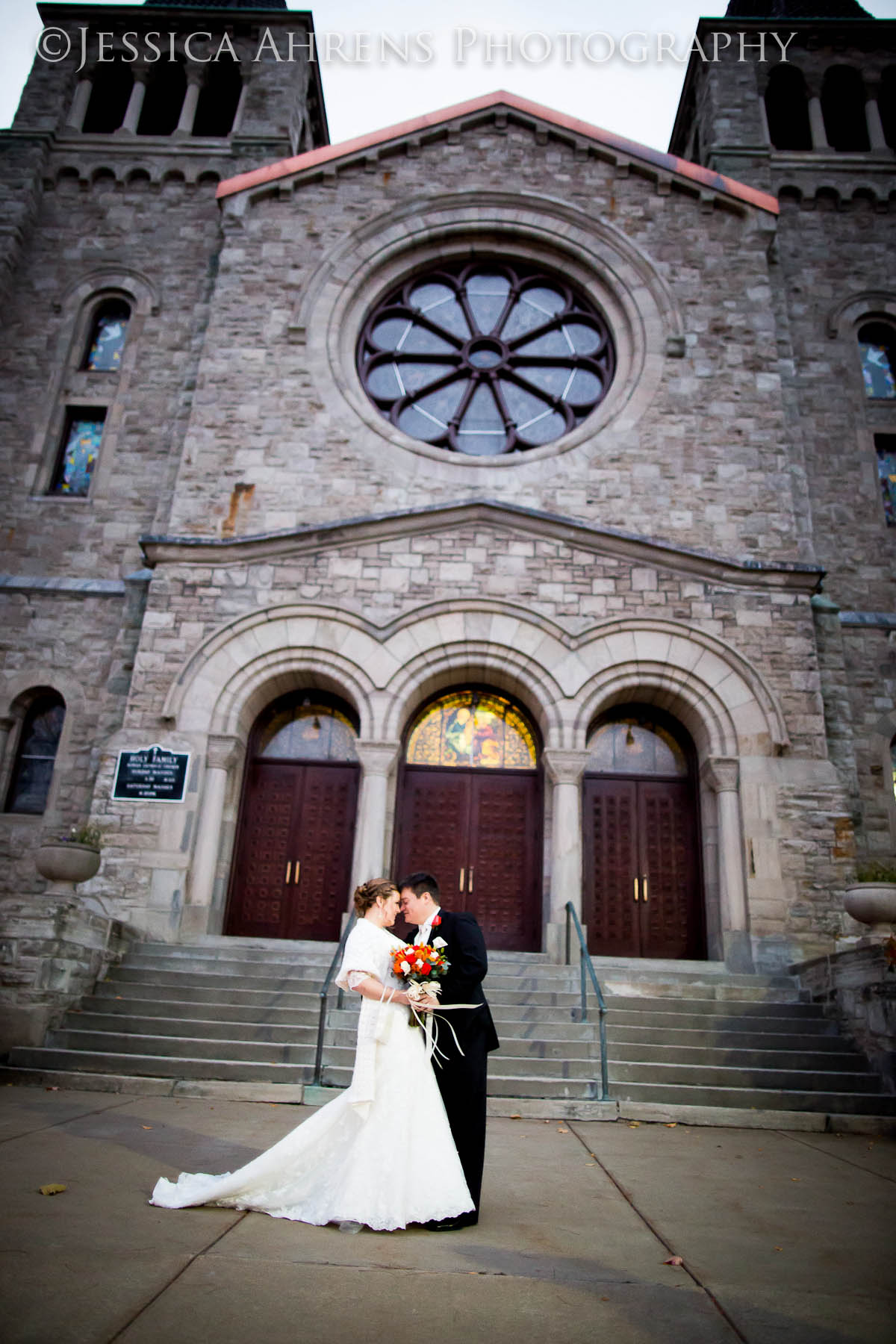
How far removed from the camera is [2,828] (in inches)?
469

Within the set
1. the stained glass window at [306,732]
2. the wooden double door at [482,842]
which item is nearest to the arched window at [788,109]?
the wooden double door at [482,842]

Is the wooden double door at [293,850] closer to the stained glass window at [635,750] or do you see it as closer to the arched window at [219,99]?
the stained glass window at [635,750]

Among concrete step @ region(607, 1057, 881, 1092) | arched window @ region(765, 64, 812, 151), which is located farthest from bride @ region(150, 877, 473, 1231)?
arched window @ region(765, 64, 812, 151)

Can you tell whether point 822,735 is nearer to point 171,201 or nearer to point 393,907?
point 393,907

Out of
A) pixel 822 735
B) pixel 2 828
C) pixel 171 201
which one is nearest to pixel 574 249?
pixel 171 201

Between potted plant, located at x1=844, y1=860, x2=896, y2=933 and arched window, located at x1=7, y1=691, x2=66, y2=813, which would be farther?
arched window, located at x1=7, y1=691, x2=66, y2=813

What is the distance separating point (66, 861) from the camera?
8.73m

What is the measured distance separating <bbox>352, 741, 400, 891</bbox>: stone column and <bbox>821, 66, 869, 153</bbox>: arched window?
15510 millimetres

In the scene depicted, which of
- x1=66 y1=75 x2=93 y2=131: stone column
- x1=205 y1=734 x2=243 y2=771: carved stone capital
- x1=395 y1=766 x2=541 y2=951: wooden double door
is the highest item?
x1=66 y1=75 x2=93 y2=131: stone column

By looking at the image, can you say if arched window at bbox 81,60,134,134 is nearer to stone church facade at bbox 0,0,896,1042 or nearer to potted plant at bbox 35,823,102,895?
stone church facade at bbox 0,0,896,1042

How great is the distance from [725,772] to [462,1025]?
740 centimetres

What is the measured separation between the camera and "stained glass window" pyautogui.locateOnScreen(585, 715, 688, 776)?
1160cm

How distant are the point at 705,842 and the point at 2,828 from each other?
30.5 ft

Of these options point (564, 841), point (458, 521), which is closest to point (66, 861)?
point (564, 841)
